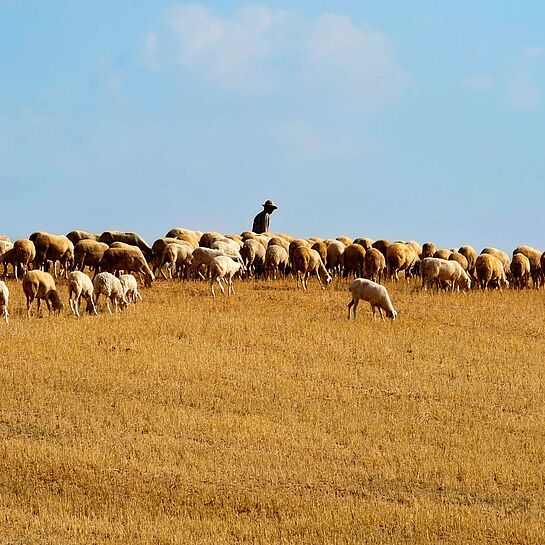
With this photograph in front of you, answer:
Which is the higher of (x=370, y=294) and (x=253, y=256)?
(x=253, y=256)

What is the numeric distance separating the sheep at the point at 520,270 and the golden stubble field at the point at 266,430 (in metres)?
12.4

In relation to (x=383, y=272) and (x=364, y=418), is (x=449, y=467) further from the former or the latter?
(x=383, y=272)

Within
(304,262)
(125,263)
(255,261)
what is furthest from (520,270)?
(125,263)

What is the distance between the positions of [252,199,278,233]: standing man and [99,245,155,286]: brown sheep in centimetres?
1740

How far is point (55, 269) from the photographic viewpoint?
35.5 m

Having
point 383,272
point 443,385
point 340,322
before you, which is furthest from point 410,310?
point 383,272

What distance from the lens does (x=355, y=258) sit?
121 feet

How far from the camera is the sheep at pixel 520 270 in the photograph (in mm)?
37438

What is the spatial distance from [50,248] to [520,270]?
57.7 feet

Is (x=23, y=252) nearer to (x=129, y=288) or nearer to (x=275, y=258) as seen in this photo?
(x=129, y=288)

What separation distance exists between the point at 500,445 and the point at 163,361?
24.0 ft

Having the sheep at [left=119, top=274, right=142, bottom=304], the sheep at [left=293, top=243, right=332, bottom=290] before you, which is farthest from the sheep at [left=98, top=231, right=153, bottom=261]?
the sheep at [left=119, top=274, right=142, bottom=304]

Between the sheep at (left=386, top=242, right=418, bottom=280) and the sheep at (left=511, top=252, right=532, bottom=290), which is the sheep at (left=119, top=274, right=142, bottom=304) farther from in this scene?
the sheep at (left=511, top=252, right=532, bottom=290)

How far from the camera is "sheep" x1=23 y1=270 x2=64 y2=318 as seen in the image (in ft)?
78.4
